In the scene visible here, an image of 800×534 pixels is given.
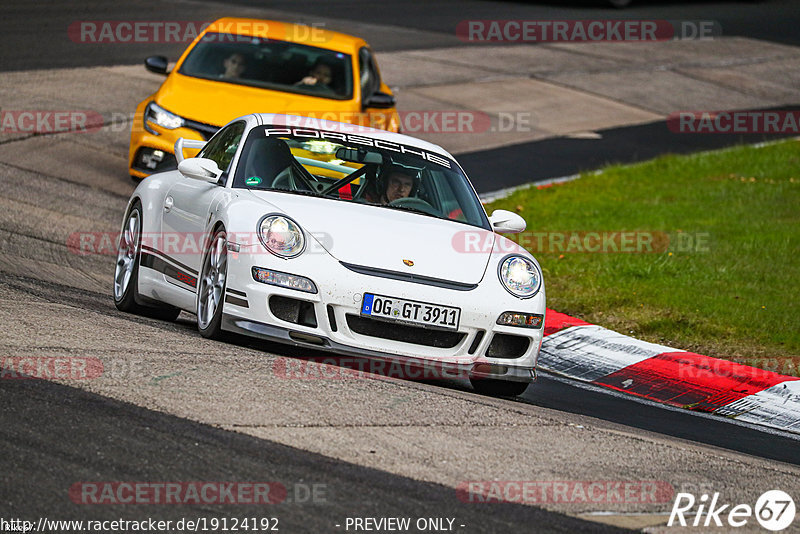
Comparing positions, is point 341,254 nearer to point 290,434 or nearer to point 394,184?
point 394,184

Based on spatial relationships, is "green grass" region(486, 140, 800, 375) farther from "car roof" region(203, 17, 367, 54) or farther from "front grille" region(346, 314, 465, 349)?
"front grille" region(346, 314, 465, 349)

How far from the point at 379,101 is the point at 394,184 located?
550 centimetres

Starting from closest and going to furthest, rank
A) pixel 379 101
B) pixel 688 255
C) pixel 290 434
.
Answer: pixel 290 434 < pixel 688 255 < pixel 379 101

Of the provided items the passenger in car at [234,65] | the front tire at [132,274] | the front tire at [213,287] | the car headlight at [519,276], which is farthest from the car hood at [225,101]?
the car headlight at [519,276]

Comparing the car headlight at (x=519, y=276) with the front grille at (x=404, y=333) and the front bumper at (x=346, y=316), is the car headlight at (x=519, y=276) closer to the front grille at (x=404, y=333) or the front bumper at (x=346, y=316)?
the front bumper at (x=346, y=316)

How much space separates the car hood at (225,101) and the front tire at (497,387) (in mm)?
5392

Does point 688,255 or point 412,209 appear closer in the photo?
point 412,209

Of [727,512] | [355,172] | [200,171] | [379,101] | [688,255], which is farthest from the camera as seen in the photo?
[379,101]

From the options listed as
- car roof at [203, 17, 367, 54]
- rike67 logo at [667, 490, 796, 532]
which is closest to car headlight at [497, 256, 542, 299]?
rike67 logo at [667, 490, 796, 532]

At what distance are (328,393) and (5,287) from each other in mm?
2846

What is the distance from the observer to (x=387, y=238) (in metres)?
7.29

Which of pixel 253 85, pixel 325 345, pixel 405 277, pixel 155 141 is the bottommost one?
pixel 155 141

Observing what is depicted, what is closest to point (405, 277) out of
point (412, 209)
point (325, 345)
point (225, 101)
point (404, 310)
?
point (404, 310)

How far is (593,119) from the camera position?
20.3 meters
